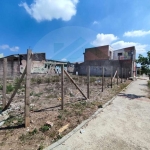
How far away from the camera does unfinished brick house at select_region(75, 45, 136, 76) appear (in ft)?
83.8

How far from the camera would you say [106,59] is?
27.5 m

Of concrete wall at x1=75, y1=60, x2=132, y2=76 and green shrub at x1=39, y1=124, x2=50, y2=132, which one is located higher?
concrete wall at x1=75, y1=60, x2=132, y2=76

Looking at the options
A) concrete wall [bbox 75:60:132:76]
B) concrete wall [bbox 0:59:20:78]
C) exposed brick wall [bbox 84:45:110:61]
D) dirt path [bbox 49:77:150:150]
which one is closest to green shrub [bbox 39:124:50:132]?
dirt path [bbox 49:77:150:150]

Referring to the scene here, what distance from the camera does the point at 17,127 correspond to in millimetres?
3070

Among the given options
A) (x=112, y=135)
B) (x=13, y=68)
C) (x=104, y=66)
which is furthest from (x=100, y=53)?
(x=112, y=135)

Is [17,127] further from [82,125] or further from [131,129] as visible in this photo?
[131,129]

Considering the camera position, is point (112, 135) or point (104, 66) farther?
point (104, 66)

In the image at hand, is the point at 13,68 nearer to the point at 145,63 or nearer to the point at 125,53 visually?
the point at 145,63

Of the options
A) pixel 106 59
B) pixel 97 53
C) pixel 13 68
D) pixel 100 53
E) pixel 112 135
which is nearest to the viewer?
pixel 112 135

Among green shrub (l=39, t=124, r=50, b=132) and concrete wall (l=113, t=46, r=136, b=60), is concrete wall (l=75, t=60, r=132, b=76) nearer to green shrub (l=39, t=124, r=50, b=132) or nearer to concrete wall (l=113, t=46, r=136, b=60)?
concrete wall (l=113, t=46, r=136, b=60)

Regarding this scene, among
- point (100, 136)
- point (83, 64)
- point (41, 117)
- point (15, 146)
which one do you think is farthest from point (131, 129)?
point (83, 64)

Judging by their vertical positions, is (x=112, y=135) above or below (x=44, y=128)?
below

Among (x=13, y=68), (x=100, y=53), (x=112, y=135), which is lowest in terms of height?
(x=112, y=135)

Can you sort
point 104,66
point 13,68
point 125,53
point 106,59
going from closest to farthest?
point 13,68 < point 104,66 < point 106,59 < point 125,53
